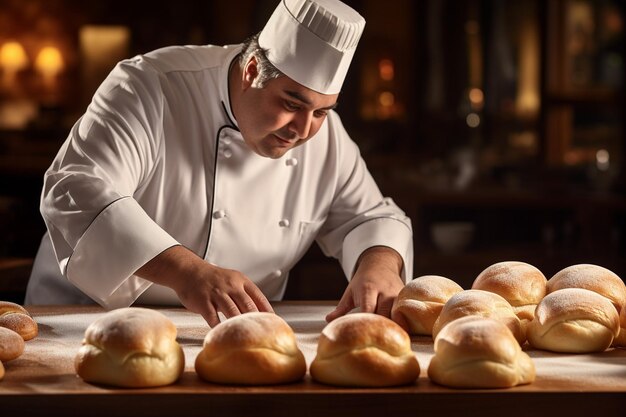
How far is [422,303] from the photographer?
166 centimetres

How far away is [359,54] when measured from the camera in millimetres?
7605

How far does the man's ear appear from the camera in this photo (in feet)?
6.91

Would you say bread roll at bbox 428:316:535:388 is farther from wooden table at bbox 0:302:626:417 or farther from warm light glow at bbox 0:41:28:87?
warm light glow at bbox 0:41:28:87

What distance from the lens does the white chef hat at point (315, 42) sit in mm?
2010

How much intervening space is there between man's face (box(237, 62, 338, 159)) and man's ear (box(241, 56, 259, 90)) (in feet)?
0.10

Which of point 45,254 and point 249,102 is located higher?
point 249,102

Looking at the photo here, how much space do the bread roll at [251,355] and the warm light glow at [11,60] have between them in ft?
34.7

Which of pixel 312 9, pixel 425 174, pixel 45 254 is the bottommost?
pixel 425 174

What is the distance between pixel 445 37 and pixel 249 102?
17.5 ft

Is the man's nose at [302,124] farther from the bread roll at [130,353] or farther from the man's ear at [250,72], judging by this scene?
A: the bread roll at [130,353]

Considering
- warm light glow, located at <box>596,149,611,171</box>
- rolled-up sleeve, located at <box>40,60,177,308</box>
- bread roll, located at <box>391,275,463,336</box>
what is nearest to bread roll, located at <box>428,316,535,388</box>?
bread roll, located at <box>391,275,463,336</box>
